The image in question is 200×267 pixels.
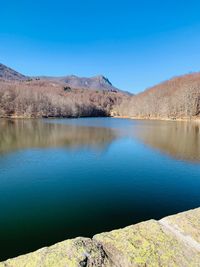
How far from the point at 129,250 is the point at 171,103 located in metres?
109

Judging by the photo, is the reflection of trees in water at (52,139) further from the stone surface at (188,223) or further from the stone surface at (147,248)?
the stone surface at (147,248)

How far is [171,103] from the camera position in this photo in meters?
106

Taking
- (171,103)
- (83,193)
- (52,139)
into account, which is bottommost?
(83,193)

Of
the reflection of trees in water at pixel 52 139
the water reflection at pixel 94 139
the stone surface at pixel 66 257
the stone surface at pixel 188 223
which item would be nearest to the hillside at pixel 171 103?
the water reflection at pixel 94 139

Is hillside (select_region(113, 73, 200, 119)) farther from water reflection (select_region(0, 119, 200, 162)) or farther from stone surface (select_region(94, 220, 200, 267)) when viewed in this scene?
stone surface (select_region(94, 220, 200, 267))

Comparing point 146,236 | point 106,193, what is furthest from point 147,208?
point 146,236

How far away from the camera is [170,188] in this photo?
11609 mm

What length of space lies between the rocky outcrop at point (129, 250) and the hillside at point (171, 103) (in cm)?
10002

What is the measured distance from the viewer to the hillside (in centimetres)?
9850

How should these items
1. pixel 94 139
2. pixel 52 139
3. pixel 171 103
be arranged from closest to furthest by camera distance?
pixel 52 139, pixel 94 139, pixel 171 103

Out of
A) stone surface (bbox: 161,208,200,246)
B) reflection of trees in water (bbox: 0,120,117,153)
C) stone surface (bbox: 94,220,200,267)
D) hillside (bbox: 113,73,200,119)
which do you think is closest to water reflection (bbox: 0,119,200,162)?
reflection of trees in water (bbox: 0,120,117,153)

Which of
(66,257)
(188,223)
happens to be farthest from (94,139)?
(66,257)

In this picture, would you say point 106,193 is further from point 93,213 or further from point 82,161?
point 82,161

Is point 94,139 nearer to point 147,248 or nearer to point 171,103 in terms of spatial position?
point 147,248
